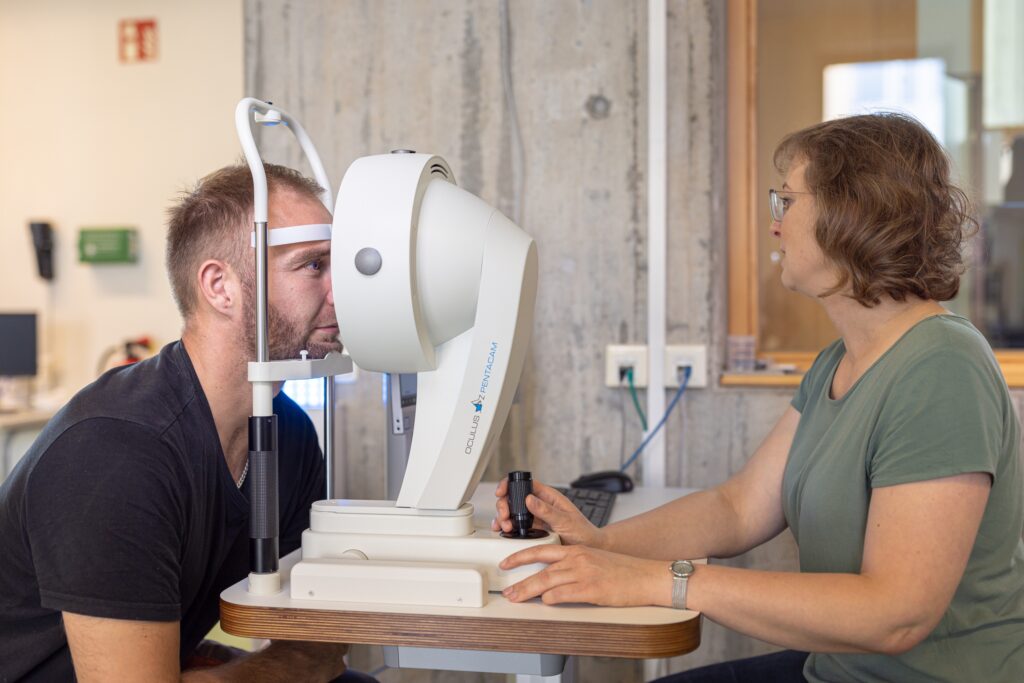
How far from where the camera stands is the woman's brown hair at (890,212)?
1.23 meters

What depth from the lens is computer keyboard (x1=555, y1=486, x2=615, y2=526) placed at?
1.56 meters

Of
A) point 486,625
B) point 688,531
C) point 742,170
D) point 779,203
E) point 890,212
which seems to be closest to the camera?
point 486,625

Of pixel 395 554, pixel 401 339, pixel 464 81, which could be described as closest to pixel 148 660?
pixel 395 554

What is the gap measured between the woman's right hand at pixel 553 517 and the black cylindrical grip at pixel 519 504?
1cm

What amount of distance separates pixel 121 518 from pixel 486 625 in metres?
0.45

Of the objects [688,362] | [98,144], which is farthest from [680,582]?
[98,144]

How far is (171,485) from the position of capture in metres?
1.16

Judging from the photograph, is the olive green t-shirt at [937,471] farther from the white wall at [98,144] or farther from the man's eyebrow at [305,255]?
the white wall at [98,144]

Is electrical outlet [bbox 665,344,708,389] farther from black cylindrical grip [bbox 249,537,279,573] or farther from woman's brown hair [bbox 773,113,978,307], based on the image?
black cylindrical grip [bbox 249,537,279,573]

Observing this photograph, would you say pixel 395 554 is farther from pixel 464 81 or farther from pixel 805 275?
pixel 464 81

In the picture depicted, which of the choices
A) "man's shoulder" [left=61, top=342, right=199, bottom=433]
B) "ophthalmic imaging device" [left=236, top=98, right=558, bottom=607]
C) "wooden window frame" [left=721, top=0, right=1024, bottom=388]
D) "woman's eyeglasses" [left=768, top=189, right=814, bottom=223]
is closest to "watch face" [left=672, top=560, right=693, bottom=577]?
"ophthalmic imaging device" [left=236, top=98, right=558, bottom=607]

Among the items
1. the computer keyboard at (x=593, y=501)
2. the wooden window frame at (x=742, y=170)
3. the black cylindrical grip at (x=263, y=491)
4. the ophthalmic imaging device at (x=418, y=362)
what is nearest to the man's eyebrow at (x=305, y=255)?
the ophthalmic imaging device at (x=418, y=362)

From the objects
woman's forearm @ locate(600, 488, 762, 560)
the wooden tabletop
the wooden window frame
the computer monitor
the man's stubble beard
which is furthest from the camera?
the computer monitor

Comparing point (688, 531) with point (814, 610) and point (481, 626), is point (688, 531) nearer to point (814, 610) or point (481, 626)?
point (814, 610)
